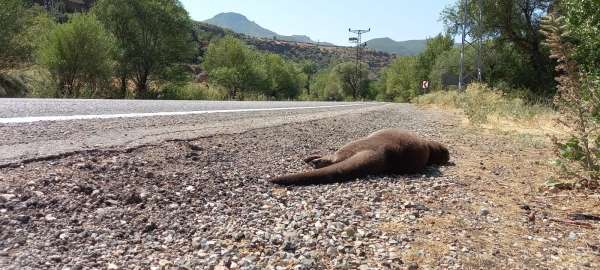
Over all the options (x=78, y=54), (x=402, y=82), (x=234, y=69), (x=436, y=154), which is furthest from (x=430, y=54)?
(x=436, y=154)

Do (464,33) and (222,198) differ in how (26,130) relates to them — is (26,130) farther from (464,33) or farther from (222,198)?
(464,33)

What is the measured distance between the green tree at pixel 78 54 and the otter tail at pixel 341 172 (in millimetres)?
22326

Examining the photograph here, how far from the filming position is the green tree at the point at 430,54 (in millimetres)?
75688

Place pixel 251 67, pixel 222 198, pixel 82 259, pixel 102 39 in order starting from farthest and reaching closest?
pixel 251 67, pixel 102 39, pixel 222 198, pixel 82 259

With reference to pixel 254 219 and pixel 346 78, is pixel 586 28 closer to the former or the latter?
pixel 254 219

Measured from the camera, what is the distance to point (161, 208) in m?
2.85

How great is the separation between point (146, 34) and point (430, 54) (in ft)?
180

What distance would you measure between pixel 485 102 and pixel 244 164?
11703mm

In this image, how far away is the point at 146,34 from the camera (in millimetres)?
35000

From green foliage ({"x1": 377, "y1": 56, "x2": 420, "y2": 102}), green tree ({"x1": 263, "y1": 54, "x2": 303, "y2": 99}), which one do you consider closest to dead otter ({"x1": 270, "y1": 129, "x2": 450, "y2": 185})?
green tree ({"x1": 263, "y1": 54, "x2": 303, "y2": 99})

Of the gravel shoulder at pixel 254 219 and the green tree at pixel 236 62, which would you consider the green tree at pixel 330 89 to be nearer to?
the green tree at pixel 236 62

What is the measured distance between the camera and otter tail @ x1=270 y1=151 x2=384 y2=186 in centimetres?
389

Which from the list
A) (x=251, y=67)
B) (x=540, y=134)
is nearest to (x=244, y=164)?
(x=540, y=134)

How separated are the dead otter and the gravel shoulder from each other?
177 mm
